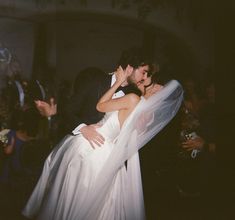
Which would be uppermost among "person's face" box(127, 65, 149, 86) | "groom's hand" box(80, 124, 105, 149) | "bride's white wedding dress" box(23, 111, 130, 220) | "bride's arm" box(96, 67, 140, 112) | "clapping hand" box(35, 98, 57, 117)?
"person's face" box(127, 65, 149, 86)

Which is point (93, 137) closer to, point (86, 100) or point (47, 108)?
point (86, 100)

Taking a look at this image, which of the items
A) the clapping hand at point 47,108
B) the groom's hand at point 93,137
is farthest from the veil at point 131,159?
the clapping hand at point 47,108

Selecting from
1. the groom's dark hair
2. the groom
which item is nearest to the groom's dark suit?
the groom

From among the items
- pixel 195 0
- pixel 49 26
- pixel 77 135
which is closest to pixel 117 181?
pixel 77 135

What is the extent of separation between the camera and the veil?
258cm

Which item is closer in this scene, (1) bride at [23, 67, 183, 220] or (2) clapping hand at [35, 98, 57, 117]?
(1) bride at [23, 67, 183, 220]

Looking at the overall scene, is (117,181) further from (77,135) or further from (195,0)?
(195,0)

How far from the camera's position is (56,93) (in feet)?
8.94

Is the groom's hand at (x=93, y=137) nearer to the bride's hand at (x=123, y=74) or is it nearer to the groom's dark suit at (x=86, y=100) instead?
the groom's dark suit at (x=86, y=100)

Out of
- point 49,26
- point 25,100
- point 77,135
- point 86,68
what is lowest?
point 77,135

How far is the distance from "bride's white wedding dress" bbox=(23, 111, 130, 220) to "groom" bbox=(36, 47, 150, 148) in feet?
0.17

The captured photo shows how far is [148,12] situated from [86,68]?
0.58 metres

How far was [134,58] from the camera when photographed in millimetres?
2715

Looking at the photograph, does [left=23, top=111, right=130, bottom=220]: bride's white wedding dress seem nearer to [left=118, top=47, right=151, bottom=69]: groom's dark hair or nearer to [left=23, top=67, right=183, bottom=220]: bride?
[left=23, top=67, right=183, bottom=220]: bride
